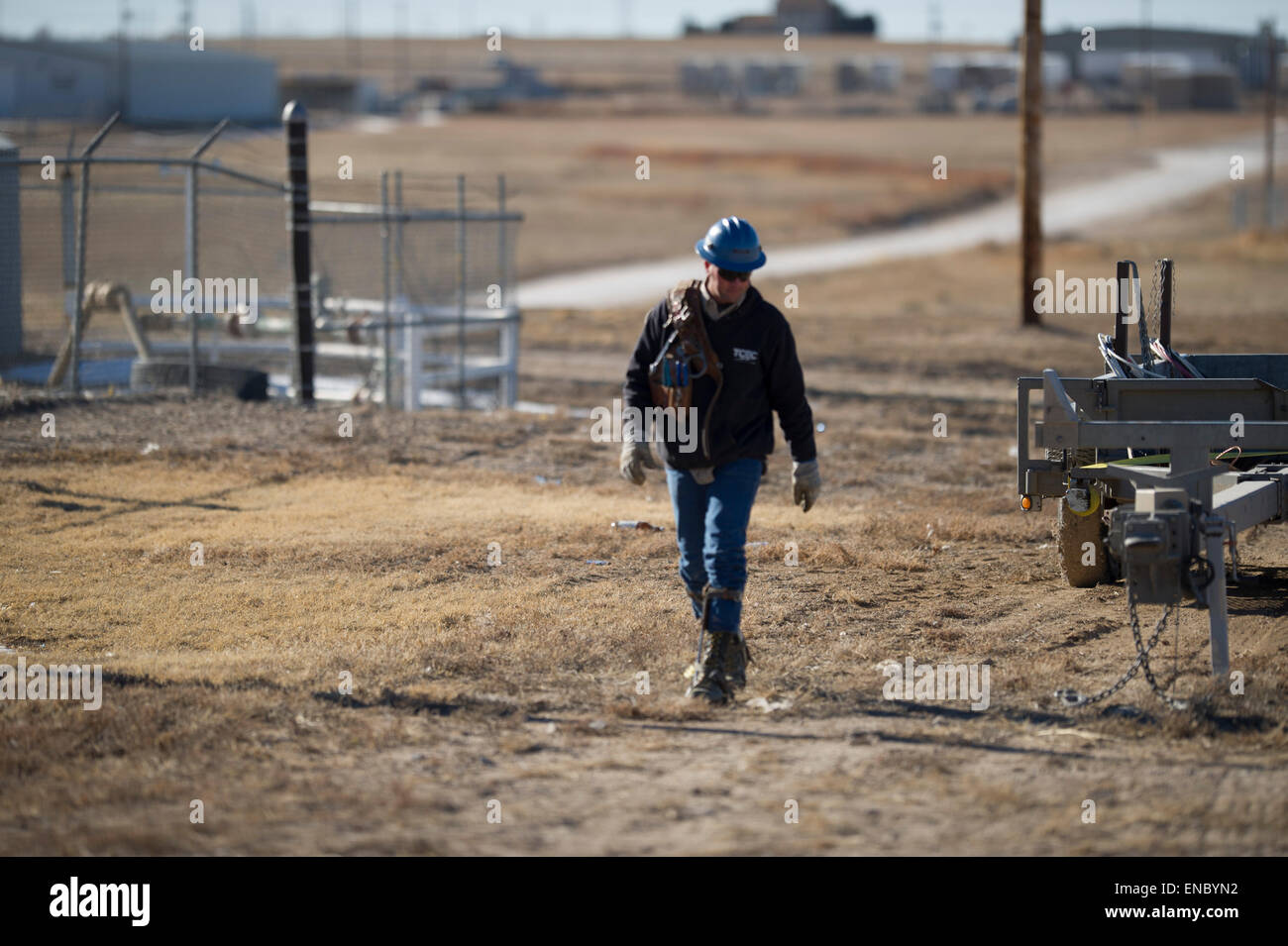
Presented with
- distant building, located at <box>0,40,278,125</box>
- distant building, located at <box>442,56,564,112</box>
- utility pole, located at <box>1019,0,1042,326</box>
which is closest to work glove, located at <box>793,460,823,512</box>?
utility pole, located at <box>1019,0,1042,326</box>

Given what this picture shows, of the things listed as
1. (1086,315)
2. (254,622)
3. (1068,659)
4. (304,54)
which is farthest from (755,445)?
(304,54)

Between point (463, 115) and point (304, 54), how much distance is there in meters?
50.8

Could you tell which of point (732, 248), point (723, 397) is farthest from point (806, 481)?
point (732, 248)

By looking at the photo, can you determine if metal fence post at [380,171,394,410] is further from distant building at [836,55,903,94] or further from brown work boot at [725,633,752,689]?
distant building at [836,55,903,94]

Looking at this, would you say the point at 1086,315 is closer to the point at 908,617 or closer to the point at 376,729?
the point at 908,617

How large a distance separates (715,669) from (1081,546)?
2.80 meters

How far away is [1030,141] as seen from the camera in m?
21.7

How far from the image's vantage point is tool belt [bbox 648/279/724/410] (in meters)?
6.01

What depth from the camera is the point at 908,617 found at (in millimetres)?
7547

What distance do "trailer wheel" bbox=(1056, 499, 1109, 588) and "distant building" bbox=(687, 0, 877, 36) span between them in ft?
516

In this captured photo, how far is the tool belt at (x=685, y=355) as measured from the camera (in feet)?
19.7

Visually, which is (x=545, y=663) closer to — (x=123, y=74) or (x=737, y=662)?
(x=737, y=662)

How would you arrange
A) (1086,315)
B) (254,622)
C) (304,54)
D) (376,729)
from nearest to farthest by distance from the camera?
(376,729) < (254,622) < (1086,315) < (304,54)
